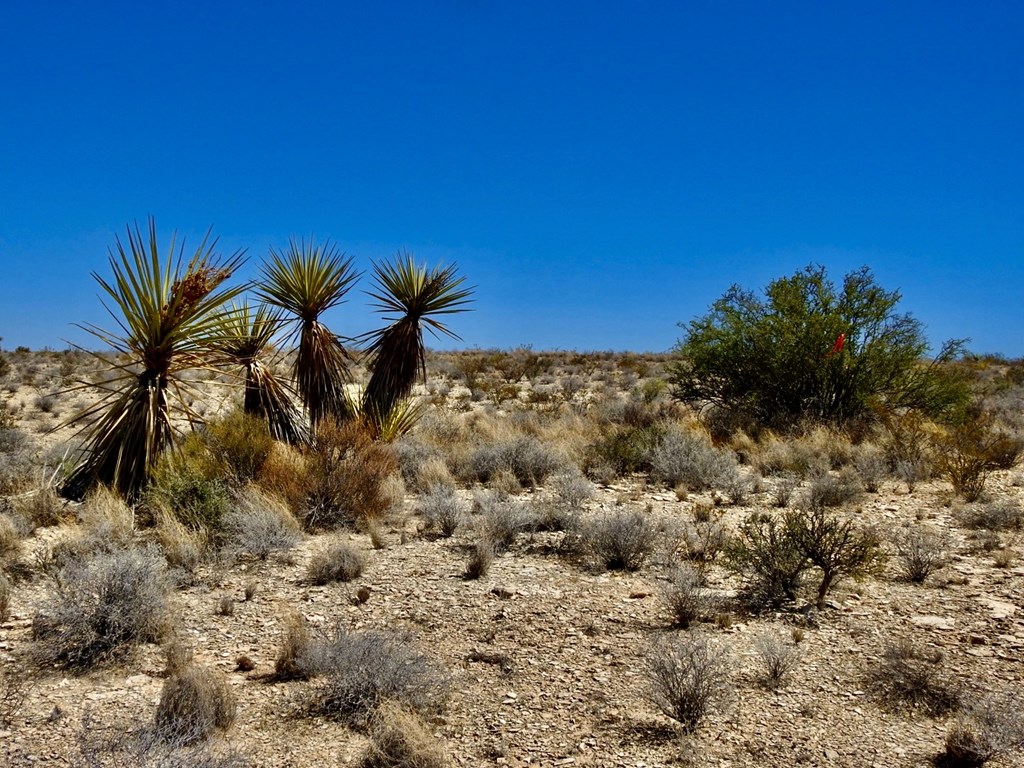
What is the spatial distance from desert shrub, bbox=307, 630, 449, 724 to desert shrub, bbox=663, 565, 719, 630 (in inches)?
75.7

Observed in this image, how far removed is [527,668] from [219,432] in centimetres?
540

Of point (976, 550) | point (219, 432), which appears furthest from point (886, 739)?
point (219, 432)

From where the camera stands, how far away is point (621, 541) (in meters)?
6.86

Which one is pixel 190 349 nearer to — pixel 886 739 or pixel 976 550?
pixel 886 739

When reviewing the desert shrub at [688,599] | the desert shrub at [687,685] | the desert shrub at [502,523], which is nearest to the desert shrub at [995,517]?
the desert shrub at [688,599]

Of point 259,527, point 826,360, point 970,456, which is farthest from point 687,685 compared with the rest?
point 826,360

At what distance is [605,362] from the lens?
33.8 meters

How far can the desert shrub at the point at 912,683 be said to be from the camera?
431cm

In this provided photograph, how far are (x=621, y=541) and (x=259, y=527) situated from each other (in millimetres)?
3380

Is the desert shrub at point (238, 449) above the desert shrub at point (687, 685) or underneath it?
above

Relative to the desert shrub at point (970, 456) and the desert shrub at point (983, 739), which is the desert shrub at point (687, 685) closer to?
the desert shrub at point (983, 739)

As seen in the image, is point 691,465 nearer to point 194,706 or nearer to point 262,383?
point 262,383

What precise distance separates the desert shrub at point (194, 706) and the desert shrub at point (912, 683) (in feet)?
12.4

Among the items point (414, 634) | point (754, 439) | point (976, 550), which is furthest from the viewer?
point (754, 439)
